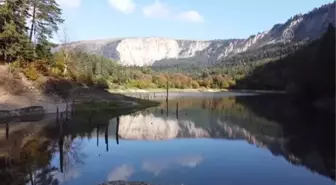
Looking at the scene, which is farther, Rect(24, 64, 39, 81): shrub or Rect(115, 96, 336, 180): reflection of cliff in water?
Rect(24, 64, 39, 81): shrub

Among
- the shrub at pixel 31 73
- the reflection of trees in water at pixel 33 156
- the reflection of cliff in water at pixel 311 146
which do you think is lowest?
the reflection of cliff in water at pixel 311 146

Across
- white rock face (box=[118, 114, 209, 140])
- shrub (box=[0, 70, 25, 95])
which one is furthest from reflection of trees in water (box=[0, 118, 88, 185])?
shrub (box=[0, 70, 25, 95])

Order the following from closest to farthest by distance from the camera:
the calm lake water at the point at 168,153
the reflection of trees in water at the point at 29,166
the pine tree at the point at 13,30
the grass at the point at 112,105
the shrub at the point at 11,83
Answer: the reflection of trees in water at the point at 29,166, the calm lake water at the point at 168,153, the shrub at the point at 11,83, the pine tree at the point at 13,30, the grass at the point at 112,105

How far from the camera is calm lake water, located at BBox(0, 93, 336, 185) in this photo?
84.4ft

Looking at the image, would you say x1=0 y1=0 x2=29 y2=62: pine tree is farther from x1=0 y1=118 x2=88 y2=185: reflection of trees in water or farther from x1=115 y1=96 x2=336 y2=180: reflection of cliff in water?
x1=0 y1=118 x2=88 y2=185: reflection of trees in water

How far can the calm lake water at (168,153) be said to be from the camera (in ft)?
84.4

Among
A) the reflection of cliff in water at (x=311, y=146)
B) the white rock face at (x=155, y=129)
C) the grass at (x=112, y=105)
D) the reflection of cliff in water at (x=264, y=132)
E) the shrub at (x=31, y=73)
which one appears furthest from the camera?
the grass at (x=112, y=105)

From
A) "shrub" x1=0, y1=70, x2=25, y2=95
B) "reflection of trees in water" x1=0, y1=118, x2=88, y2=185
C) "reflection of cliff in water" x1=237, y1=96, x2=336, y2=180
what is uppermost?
"shrub" x1=0, y1=70, x2=25, y2=95

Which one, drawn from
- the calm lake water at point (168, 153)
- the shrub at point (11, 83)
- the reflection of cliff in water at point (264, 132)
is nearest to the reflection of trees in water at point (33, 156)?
the calm lake water at point (168, 153)

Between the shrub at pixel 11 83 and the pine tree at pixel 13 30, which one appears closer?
the shrub at pixel 11 83

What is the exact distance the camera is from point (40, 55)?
78.8 meters

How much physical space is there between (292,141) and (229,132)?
9.77m

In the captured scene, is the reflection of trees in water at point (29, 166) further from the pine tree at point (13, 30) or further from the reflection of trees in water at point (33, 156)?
the pine tree at point (13, 30)

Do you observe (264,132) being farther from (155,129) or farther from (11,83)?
(11,83)
